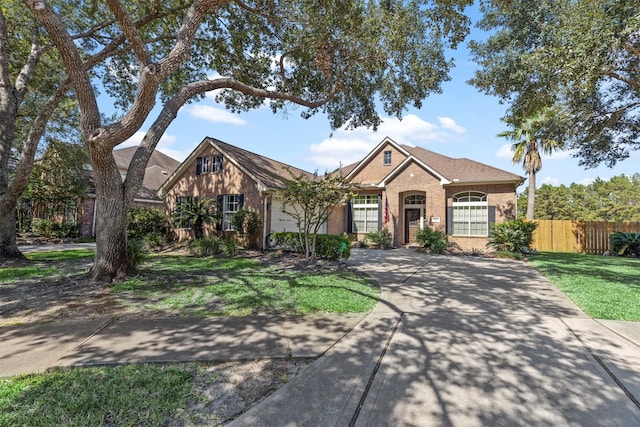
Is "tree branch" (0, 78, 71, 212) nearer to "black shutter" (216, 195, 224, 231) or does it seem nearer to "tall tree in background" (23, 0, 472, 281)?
"tall tree in background" (23, 0, 472, 281)

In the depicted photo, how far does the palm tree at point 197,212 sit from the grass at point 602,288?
13.6 metres

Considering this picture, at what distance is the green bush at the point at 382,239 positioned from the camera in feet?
55.7

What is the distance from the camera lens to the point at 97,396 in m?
2.49

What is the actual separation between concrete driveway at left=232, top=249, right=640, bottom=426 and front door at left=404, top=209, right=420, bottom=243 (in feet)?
41.3

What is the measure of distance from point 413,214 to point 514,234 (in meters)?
5.78

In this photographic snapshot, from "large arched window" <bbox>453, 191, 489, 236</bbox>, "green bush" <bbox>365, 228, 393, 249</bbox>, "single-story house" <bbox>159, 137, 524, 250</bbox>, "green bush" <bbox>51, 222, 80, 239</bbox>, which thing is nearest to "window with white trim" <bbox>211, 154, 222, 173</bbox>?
"single-story house" <bbox>159, 137, 524, 250</bbox>

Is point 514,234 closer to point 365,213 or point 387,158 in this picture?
point 365,213

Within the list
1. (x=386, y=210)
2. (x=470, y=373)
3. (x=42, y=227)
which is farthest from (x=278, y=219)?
(x=42, y=227)

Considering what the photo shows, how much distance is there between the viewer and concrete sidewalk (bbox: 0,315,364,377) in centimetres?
319

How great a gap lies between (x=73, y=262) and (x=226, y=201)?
7.11 m

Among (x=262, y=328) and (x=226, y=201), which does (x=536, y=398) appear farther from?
(x=226, y=201)

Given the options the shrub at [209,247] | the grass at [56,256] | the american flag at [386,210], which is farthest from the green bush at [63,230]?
the american flag at [386,210]

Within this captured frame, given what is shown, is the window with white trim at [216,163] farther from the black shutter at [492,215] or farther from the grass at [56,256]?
the black shutter at [492,215]

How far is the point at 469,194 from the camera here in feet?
52.8
